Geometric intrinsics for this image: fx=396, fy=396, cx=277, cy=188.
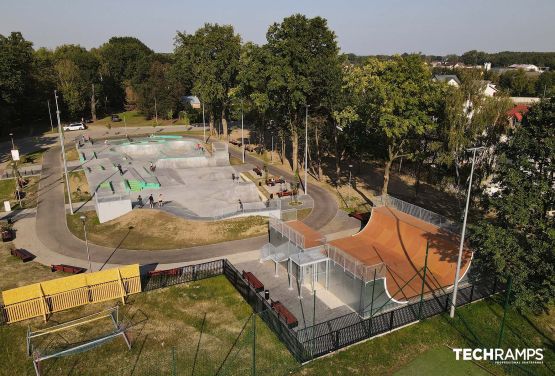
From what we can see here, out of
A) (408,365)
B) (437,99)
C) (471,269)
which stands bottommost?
(408,365)

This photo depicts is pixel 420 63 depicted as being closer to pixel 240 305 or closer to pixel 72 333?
pixel 240 305

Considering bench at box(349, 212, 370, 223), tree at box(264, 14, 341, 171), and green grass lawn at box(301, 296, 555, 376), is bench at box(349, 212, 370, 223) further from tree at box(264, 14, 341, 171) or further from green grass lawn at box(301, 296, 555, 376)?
green grass lawn at box(301, 296, 555, 376)

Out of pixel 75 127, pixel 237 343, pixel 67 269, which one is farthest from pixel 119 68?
pixel 237 343

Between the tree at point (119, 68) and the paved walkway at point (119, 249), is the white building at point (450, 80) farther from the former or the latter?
the tree at point (119, 68)

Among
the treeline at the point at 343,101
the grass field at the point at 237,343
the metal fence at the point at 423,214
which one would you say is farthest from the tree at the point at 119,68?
the grass field at the point at 237,343

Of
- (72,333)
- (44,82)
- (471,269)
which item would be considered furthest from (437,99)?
(44,82)

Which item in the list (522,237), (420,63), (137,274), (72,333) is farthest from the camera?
(420,63)

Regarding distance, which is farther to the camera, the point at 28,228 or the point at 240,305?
the point at 28,228
